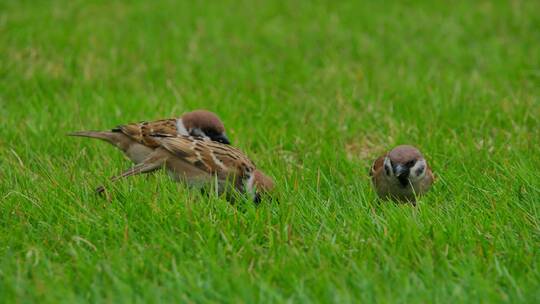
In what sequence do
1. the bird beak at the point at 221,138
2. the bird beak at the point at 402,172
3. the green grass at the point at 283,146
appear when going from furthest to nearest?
the bird beak at the point at 221,138
the bird beak at the point at 402,172
the green grass at the point at 283,146

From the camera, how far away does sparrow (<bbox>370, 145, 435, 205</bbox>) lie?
16.9ft

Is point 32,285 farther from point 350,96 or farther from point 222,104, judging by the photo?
point 350,96

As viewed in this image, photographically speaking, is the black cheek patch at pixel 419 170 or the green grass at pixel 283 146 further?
the black cheek patch at pixel 419 170

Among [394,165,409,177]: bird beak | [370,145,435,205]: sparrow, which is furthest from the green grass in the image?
[394,165,409,177]: bird beak

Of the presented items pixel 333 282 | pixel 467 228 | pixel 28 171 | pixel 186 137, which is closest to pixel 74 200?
pixel 28 171

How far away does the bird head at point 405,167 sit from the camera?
5.14 m

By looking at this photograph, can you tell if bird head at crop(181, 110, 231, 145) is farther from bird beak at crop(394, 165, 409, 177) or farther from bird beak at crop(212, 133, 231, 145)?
bird beak at crop(394, 165, 409, 177)

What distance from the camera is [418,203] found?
187 inches

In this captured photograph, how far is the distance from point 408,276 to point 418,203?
2.95ft

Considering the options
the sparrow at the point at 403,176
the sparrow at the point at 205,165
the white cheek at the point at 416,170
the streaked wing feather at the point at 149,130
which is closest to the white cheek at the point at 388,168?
the sparrow at the point at 403,176

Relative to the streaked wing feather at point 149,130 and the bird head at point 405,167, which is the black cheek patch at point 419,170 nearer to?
the bird head at point 405,167

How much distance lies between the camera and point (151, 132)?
5941 millimetres

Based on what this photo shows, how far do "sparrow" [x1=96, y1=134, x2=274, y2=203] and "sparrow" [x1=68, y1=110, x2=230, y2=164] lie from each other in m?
0.11

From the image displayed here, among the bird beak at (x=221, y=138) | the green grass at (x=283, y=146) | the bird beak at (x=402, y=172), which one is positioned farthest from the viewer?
the bird beak at (x=221, y=138)
